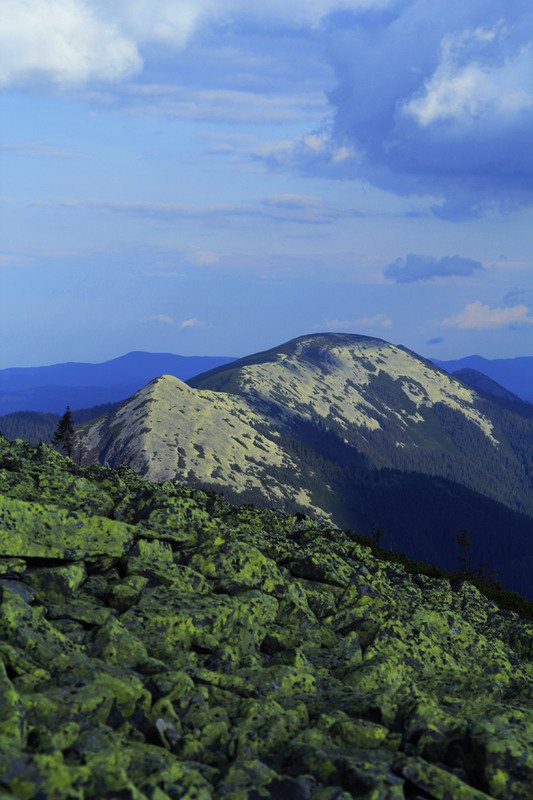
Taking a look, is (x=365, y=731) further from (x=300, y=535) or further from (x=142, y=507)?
(x=300, y=535)

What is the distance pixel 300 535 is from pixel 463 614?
11.2 meters

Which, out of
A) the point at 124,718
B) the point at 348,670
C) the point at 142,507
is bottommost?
the point at 348,670

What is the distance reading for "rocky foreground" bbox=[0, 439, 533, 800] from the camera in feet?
43.1

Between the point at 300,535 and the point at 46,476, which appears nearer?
the point at 46,476

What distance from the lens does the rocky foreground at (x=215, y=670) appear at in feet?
43.1

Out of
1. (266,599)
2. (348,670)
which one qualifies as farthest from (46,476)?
(348,670)

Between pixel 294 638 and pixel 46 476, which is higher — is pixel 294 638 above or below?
below

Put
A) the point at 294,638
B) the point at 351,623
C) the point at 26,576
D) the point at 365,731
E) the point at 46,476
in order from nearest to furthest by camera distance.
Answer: the point at 365,731, the point at 26,576, the point at 294,638, the point at 351,623, the point at 46,476

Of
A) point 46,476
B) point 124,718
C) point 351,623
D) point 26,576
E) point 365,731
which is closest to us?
point 124,718

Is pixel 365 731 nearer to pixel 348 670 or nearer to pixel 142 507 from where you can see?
pixel 348 670

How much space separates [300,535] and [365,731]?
24.7 meters

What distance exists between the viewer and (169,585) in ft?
80.1

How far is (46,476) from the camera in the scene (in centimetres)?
2947

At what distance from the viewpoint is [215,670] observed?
19.3m
